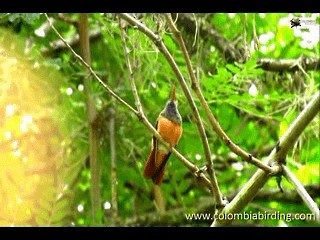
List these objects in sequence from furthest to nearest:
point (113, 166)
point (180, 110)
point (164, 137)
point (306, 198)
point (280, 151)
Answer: point (113, 166)
point (180, 110)
point (164, 137)
point (280, 151)
point (306, 198)

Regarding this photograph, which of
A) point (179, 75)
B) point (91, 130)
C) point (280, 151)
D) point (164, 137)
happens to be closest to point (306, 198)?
point (280, 151)

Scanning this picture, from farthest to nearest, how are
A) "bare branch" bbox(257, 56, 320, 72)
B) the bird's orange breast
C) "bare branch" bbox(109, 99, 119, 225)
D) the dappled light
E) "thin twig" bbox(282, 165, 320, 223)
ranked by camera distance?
"bare branch" bbox(257, 56, 320, 72) < "bare branch" bbox(109, 99, 119, 225) < the dappled light < the bird's orange breast < "thin twig" bbox(282, 165, 320, 223)

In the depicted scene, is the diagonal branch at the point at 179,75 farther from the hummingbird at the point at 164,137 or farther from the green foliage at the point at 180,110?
the green foliage at the point at 180,110

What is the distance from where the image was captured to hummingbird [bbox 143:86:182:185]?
178 centimetres

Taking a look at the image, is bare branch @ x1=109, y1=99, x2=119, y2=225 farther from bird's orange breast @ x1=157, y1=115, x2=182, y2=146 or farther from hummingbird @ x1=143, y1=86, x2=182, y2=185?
A: bird's orange breast @ x1=157, y1=115, x2=182, y2=146

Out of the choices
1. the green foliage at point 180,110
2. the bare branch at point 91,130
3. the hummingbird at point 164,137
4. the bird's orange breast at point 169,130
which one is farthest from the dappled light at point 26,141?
the bird's orange breast at point 169,130

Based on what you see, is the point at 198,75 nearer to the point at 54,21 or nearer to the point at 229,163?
the point at 229,163

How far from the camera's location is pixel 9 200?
6.58 ft

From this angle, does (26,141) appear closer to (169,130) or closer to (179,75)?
(169,130)

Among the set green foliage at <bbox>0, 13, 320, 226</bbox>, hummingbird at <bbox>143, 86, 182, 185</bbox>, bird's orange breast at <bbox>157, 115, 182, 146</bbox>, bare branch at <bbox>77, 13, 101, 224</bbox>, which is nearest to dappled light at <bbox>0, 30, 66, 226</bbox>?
green foliage at <bbox>0, 13, 320, 226</bbox>

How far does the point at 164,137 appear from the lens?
1.73 meters

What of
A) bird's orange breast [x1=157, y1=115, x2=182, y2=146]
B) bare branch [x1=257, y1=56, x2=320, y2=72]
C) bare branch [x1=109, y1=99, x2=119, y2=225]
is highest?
bare branch [x1=257, y1=56, x2=320, y2=72]

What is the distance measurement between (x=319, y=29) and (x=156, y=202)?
77 cm
